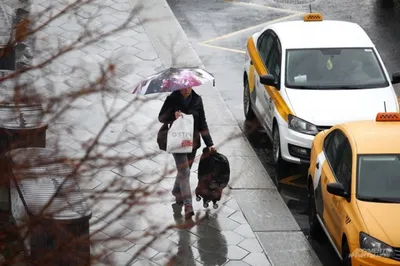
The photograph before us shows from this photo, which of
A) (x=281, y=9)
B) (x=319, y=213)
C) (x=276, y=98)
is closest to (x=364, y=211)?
(x=319, y=213)

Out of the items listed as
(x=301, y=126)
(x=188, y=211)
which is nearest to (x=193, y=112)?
(x=188, y=211)

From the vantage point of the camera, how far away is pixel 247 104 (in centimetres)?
1636

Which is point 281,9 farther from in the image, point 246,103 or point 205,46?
point 246,103

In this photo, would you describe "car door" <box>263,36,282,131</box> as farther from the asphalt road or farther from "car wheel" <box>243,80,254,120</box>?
"car wheel" <box>243,80,254,120</box>

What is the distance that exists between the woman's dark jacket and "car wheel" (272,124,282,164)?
1807 mm

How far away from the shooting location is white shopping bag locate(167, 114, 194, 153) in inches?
484

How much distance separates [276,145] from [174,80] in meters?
2.69

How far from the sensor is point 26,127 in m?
7.12

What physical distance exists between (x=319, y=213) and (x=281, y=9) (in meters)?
11.1

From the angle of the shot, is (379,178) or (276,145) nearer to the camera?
(379,178)

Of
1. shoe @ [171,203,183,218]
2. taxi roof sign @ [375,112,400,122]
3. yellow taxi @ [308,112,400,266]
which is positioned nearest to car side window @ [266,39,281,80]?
yellow taxi @ [308,112,400,266]

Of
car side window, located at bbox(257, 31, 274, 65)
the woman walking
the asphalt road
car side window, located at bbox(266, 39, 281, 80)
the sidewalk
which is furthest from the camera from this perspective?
the asphalt road

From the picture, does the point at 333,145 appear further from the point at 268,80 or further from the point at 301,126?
the point at 268,80

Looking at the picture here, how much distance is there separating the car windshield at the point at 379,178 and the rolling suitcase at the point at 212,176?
1.95 m
